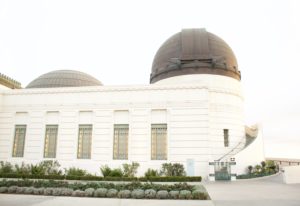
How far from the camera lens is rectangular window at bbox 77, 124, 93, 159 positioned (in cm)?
2497

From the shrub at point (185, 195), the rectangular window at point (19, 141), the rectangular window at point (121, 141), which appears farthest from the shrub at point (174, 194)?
the rectangular window at point (19, 141)

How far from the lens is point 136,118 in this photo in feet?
80.9

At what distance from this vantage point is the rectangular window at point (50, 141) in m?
25.5

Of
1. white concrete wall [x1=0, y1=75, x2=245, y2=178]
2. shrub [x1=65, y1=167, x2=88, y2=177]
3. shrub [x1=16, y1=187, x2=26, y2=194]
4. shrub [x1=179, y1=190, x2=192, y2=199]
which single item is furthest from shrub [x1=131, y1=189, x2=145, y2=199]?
shrub [x1=65, y1=167, x2=88, y2=177]

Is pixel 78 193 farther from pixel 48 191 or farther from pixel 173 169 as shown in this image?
pixel 173 169

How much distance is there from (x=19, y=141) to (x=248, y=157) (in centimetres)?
2278

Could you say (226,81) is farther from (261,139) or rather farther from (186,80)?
(261,139)

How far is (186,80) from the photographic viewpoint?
1105 inches

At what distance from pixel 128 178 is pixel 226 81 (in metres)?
15.1

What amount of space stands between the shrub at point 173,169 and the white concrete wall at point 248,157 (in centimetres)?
534

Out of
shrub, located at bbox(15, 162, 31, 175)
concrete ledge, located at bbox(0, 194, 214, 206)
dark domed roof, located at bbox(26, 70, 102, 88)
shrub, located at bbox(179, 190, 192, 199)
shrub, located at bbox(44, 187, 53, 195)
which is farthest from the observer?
dark domed roof, located at bbox(26, 70, 102, 88)

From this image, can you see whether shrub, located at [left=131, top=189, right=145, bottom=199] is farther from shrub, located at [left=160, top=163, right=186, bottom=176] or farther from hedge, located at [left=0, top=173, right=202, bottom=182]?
shrub, located at [left=160, top=163, right=186, bottom=176]

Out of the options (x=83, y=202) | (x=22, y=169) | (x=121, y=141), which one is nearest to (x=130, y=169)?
(x=121, y=141)

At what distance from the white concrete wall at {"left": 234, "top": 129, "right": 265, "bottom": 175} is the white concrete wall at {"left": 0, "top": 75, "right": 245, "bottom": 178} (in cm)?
192
